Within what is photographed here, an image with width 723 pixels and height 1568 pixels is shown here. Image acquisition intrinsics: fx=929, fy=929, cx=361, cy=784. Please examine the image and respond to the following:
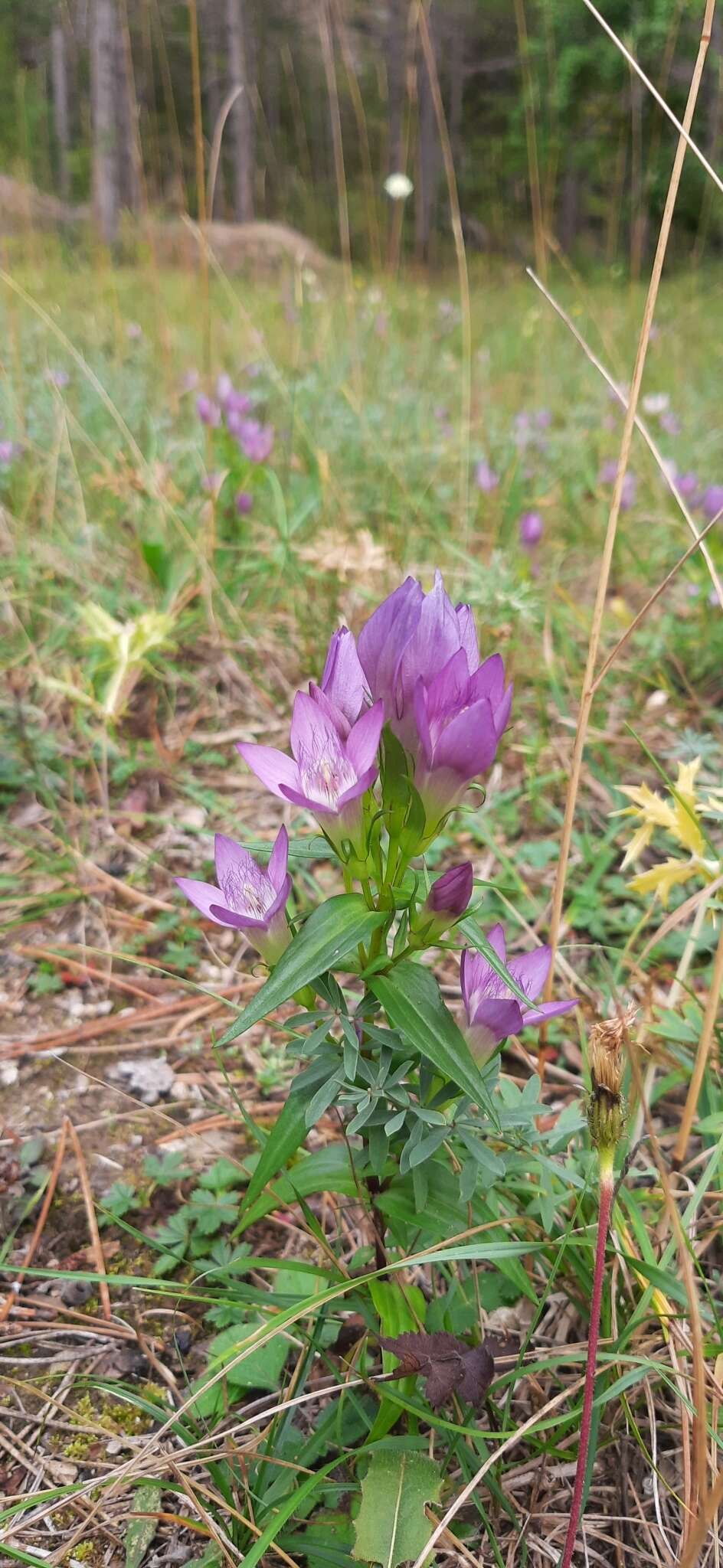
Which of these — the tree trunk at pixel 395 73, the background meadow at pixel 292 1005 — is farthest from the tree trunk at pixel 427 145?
the background meadow at pixel 292 1005

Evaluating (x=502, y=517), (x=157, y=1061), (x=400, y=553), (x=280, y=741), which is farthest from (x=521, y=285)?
(x=157, y=1061)

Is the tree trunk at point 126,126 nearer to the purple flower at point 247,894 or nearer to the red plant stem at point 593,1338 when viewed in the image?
the purple flower at point 247,894

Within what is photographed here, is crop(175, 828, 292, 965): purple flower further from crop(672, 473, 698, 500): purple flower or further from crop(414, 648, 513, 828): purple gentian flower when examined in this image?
crop(672, 473, 698, 500): purple flower

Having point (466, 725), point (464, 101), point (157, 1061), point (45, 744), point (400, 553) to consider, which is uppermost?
point (464, 101)

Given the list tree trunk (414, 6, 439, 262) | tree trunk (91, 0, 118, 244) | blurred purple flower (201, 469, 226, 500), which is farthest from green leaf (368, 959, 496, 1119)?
tree trunk (414, 6, 439, 262)

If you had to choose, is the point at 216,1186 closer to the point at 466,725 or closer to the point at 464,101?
the point at 466,725

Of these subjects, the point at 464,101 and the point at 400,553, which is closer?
the point at 400,553

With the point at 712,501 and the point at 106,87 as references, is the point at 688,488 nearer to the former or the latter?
the point at 712,501

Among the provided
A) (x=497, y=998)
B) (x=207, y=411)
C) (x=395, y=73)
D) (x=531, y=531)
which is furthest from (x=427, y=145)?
(x=497, y=998)
